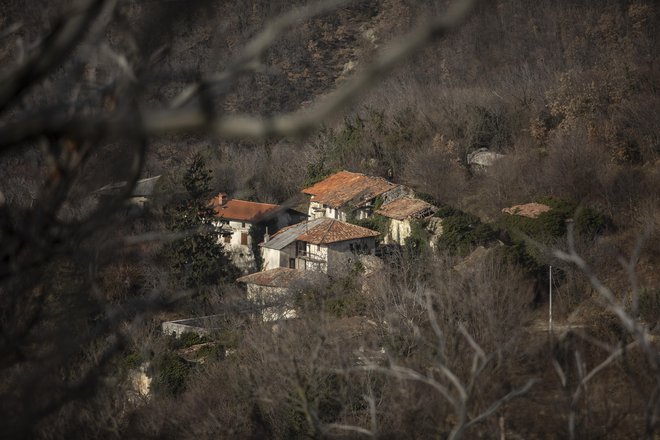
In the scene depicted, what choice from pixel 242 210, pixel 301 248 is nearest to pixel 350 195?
pixel 301 248

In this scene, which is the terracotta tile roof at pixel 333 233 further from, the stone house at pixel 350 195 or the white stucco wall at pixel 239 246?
the white stucco wall at pixel 239 246

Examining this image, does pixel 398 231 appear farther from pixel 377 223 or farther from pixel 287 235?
pixel 287 235

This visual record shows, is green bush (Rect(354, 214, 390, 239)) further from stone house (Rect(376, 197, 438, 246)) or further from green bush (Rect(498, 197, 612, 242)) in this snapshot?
green bush (Rect(498, 197, 612, 242))

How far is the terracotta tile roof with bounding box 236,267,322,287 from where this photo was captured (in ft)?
67.4

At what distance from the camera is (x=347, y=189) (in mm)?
27453

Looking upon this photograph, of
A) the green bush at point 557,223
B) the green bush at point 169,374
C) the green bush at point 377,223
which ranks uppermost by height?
the green bush at point 557,223

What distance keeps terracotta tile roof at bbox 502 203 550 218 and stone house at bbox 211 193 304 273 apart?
26.3 ft

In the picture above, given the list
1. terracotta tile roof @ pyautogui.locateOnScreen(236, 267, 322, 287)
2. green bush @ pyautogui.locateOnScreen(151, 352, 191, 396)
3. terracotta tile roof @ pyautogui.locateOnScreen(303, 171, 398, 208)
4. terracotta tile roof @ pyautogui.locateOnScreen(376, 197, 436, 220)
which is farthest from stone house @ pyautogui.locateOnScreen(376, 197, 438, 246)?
green bush @ pyautogui.locateOnScreen(151, 352, 191, 396)

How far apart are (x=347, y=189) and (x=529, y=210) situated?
23.5 feet

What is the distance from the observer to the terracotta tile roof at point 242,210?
26500 millimetres

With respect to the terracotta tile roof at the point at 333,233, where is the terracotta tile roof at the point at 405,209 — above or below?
above

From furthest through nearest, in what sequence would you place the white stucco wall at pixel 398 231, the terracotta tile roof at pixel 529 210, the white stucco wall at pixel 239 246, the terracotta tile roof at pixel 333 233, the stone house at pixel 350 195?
1. the stone house at pixel 350 195
2. the white stucco wall at pixel 239 246
3. the white stucco wall at pixel 398 231
4. the terracotta tile roof at pixel 333 233
5. the terracotta tile roof at pixel 529 210

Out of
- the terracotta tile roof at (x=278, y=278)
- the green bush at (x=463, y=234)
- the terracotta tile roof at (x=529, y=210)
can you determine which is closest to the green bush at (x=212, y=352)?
the terracotta tile roof at (x=278, y=278)

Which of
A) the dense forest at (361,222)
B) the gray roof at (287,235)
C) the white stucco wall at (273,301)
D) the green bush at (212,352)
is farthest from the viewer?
the gray roof at (287,235)
